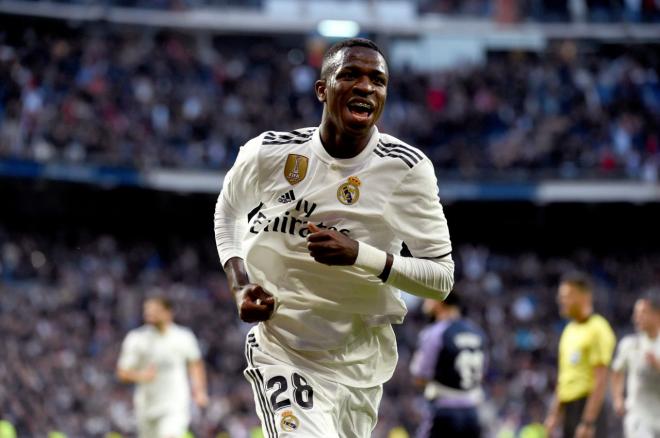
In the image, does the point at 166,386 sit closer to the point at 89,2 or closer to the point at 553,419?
the point at 553,419

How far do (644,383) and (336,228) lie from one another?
17.1 feet

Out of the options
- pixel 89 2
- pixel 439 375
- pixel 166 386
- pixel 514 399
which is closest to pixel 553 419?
pixel 439 375

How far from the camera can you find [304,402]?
4539 mm

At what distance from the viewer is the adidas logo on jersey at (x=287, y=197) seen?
467 cm

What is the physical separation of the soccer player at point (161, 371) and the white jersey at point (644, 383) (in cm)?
458

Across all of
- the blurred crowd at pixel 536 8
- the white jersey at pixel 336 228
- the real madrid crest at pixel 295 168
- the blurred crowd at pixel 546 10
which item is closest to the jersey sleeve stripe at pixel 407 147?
the white jersey at pixel 336 228

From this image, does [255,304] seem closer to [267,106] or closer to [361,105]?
[361,105]

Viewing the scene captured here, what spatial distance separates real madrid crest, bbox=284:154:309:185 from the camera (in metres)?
4.69

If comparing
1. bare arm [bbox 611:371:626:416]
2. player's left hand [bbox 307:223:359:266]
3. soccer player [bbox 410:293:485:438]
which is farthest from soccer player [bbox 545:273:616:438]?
player's left hand [bbox 307:223:359:266]

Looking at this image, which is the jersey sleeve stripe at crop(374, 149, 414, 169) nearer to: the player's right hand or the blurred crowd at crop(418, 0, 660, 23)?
the player's right hand

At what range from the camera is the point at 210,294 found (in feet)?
78.4

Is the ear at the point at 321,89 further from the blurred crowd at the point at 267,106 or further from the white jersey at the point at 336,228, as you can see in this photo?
the blurred crowd at the point at 267,106

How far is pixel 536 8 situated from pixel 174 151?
1239 cm

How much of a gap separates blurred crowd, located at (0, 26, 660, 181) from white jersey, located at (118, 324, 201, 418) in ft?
45.2
